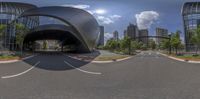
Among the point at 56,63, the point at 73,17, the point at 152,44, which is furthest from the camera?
the point at 152,44

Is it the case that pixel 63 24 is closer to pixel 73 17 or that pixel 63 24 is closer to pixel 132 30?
pixel 73 17

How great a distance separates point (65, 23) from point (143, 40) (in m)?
72.4

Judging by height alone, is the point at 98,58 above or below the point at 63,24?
below

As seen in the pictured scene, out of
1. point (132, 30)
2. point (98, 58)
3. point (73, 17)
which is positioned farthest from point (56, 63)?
point (132, 30)

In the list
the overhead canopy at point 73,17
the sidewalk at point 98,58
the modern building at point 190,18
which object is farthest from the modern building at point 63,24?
the modern building at point 190,18

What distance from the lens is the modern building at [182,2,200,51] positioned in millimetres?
61281

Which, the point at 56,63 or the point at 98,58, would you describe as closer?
the point at 56,63

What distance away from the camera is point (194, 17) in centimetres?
6200

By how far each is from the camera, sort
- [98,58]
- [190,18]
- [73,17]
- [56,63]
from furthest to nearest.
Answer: [190,18]
[73,17]
[98,58]
[56,63]

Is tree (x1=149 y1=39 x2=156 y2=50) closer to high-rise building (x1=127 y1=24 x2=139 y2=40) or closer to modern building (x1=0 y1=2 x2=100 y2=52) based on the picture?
high-rise building (x1=127 y1=24 x2=139 y2=40)

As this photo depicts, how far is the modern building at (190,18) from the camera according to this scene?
61281 mm

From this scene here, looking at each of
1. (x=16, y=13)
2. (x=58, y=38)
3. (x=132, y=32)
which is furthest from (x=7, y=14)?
(x=132, y=32)

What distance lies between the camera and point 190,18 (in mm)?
63031

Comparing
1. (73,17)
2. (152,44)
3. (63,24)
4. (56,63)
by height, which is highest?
(73,17)
